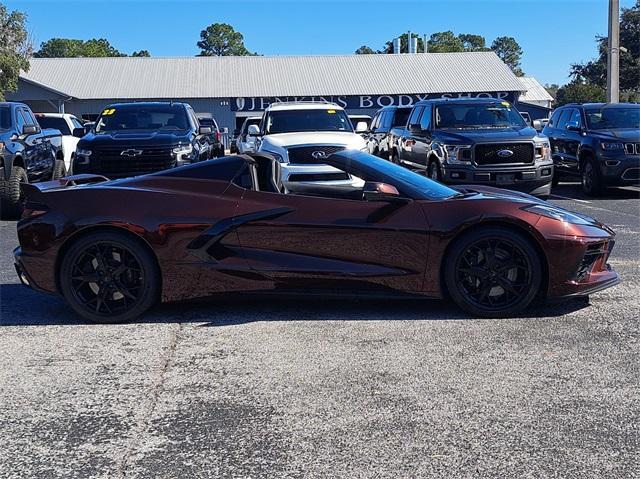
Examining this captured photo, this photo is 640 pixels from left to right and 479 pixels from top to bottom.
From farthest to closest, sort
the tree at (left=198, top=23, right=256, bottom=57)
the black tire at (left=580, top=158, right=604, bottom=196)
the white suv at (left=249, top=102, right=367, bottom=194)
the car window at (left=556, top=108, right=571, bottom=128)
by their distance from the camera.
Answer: the tree at (left=198, top=23, right=256, bottom=57)
the car window at (left=556, top=108, right=571, bottom=128)
the black tire at (left=580, top=158, right=604, bottom=196)
the white suv at (left=249, top=102, right=367, bottom=194)

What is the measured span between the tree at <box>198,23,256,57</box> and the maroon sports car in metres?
127

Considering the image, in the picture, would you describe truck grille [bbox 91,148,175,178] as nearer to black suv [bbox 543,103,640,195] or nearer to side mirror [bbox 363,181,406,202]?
side mirror [bbox 363,181,406,202]

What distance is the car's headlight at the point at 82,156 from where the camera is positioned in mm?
11570

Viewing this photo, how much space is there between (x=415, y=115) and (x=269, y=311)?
9.93 meters

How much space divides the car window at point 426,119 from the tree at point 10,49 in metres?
27.2

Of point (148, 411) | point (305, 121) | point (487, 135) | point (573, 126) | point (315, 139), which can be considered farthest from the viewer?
point (573, 126)

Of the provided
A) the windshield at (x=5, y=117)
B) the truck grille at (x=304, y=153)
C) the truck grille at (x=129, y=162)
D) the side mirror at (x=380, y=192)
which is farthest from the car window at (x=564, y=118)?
the side mirror at (x=380, y=192)

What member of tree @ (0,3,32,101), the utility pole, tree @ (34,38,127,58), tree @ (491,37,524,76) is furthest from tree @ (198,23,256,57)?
the utility pole

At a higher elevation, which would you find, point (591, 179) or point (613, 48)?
point (613, 48)

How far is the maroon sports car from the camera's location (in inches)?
215

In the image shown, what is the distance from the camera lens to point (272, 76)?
161 ft

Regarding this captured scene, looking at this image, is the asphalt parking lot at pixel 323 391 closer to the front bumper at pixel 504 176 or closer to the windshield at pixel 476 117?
the front bumper at pixel 504 176

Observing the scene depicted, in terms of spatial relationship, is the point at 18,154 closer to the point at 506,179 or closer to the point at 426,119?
the point at 426,119

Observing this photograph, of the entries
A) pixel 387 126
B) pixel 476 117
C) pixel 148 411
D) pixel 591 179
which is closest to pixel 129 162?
pixel 476 117
